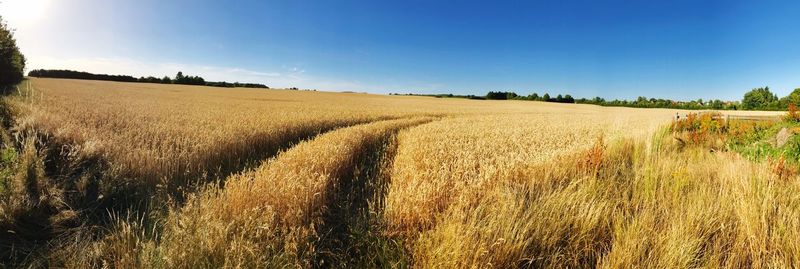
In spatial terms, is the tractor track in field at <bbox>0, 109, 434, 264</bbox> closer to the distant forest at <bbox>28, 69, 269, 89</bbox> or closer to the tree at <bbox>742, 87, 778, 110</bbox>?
the distant forest at <bbox>28, 69, 269, 89</bbox>

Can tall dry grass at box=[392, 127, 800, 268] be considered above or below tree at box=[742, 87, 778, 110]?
below

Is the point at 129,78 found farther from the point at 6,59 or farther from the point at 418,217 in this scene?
the point at 418,217

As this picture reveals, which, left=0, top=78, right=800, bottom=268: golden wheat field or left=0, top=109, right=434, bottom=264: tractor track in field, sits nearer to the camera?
left=0, top=78, right=800, bottom=268: golden wheat field

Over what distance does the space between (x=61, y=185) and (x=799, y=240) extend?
27.2 feet

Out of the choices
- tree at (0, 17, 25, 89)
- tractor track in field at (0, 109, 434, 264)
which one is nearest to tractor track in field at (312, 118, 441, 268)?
tractor track in field at (0, 109, 434, 264)

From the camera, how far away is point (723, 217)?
3.73 metres

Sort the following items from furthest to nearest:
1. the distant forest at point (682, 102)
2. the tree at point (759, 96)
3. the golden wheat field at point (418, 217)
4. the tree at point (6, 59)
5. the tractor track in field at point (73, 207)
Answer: the tree at point (759, 96) < the distant forest at point (682, 102) < the tree at point (6, 59) < the tractor track in field at point (73, 207) < the golden wheat field at point (418, 217)

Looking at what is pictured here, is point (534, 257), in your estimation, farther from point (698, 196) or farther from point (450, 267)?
point (698, 196)

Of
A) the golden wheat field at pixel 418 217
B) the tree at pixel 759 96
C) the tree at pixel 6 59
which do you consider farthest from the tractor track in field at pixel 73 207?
the tree at pixel 759 96

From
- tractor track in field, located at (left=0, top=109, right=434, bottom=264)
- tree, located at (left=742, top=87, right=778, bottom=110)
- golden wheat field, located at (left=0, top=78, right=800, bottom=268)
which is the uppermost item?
tree, located at (left=742, top=87, right=778, bottom=110)

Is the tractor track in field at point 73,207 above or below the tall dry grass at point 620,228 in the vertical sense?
below

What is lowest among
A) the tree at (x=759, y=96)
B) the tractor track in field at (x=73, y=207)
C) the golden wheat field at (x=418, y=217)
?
the tractor track in field at (x=73, y=207)

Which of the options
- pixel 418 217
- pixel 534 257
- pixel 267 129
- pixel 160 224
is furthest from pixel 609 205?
pixel 267 129

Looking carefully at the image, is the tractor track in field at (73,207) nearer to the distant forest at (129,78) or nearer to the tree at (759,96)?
the distant forest at (129,78)
